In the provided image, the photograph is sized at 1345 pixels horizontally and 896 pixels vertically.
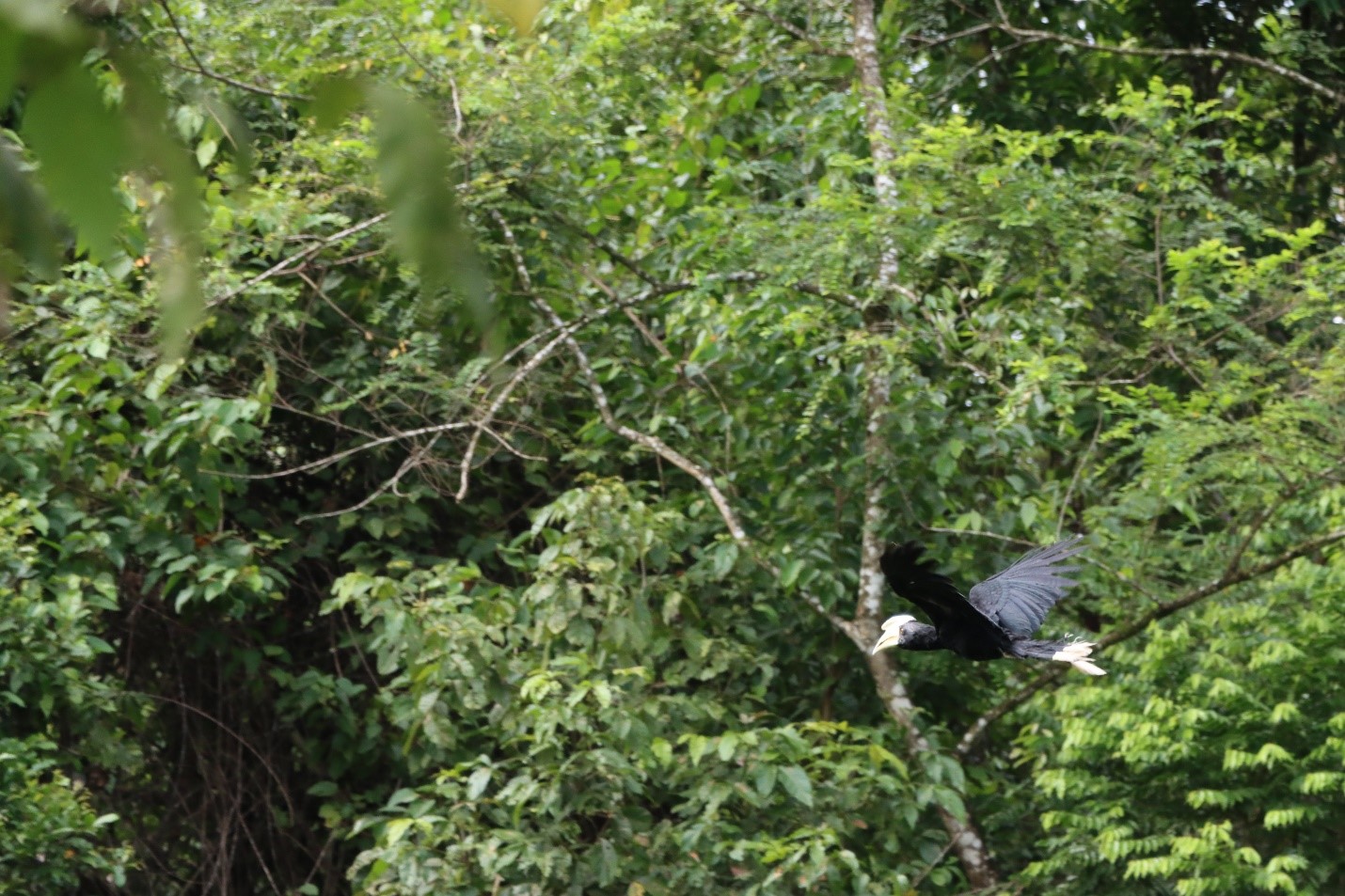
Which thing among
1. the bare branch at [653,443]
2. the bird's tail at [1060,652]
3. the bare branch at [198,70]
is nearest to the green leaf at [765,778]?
the bare branch at [653,443]

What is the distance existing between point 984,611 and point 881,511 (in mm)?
2198

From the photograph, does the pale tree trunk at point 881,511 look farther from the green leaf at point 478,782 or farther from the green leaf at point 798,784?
the green leaf at point 478,782

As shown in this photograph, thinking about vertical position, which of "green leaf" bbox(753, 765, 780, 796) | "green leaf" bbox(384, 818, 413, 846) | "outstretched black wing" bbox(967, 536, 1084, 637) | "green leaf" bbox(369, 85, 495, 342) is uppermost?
"green leaf" bbox(369, 85, 495, 342)

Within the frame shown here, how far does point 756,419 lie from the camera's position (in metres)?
6.78

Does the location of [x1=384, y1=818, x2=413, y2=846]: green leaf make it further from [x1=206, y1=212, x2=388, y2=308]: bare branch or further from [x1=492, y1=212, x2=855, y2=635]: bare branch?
[x1=206, y1=212, x2=388, y2=308]: bare branch

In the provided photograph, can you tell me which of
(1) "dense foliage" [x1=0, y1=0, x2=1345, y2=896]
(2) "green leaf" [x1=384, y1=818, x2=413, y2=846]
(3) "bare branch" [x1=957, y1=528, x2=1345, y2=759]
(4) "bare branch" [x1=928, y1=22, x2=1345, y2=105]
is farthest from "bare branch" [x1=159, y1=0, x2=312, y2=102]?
(4) "bare branch" [x1=928, y1=22, x2=1345, y2=105]

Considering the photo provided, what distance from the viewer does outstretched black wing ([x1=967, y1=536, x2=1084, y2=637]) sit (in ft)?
13.6

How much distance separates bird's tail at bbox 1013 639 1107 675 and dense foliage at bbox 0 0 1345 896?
1.63 m

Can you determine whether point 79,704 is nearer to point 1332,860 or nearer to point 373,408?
point 373,408

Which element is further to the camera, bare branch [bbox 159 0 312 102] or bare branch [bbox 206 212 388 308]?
bare branch [bbox 206 212 388 308]

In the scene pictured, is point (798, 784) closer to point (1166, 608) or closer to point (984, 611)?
point (1166, 608)

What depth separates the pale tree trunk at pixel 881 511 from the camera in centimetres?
621

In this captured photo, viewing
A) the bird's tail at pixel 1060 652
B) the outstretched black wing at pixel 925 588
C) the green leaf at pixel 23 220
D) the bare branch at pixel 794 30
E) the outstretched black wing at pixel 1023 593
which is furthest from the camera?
the bare branch at pixel 794 30

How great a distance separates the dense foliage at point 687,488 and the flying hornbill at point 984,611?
1.21 meters
